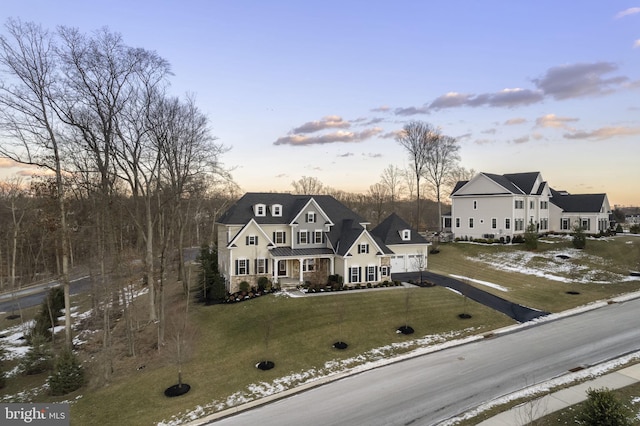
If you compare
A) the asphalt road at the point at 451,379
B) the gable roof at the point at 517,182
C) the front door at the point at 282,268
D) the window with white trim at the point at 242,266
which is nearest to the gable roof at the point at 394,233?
the front door at the point at 282,268

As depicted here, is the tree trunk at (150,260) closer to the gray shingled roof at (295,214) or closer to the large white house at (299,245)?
the large white house at (299,245)

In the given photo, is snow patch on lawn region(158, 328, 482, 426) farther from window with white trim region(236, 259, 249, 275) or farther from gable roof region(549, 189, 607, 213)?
gable roof region(549, 189, 607, 213)

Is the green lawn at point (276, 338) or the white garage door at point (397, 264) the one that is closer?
the green lawn at point (276, 338)

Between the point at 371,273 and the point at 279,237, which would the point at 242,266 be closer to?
the point at 279,237

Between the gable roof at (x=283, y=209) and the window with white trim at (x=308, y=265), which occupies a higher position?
the gable roof at (x=283, y=209)

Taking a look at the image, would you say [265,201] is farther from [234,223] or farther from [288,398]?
[288,398]

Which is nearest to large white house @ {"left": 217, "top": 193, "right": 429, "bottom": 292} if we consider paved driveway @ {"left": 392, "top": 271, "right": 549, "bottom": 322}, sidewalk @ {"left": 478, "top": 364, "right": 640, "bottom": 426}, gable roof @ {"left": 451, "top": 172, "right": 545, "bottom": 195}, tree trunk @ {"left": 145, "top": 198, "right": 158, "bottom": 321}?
paved driveway @ {"left": 392, "top": 271, "right": 549, "bottom": 322}
